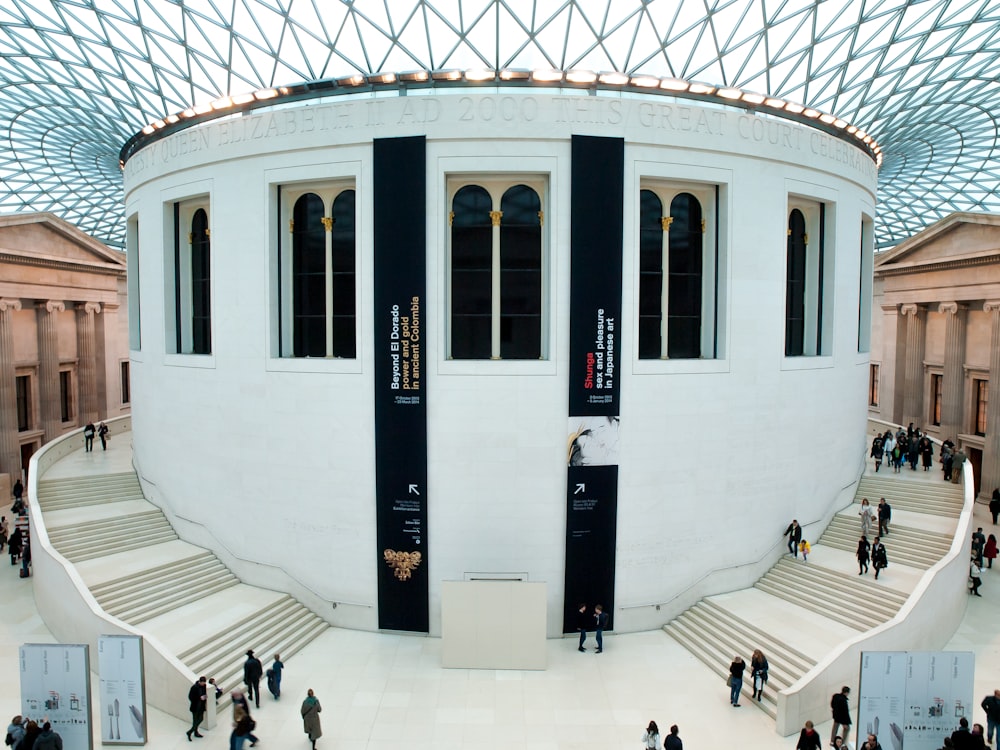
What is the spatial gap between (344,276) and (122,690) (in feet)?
39.5

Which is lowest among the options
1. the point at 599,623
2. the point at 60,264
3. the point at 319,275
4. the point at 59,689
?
the point at 599,623

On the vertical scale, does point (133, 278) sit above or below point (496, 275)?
above

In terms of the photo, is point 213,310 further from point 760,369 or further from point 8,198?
point 8,198

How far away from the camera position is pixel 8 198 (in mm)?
46438

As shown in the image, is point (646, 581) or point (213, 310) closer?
point (646, 581)

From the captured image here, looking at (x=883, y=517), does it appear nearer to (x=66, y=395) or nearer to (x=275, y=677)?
(x=275, y=677)

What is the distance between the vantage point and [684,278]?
2045cm

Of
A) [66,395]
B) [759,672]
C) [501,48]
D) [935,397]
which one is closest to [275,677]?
[759,672]

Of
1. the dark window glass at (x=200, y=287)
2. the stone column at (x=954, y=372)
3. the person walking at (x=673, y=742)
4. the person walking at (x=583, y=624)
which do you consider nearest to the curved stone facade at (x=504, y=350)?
the person walking at (x=583, y=624)

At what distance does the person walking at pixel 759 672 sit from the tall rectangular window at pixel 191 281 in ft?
64.9

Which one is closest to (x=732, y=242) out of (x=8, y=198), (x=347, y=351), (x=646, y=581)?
(x=646, y=581)

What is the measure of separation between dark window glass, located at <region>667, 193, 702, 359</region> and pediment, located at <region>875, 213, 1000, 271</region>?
24970mm

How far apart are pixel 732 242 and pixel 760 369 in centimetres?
412

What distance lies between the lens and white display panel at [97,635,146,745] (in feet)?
43.4
